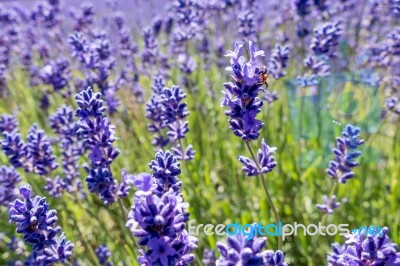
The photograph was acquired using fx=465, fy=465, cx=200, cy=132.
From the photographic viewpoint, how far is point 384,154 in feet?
13.6

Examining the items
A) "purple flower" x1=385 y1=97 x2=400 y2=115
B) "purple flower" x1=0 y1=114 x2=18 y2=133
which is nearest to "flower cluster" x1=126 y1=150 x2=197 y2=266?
"purple flower" x1=0 y1=114 x2=18 y2=133

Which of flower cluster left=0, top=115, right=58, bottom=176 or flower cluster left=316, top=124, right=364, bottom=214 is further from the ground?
flower cluster left=0, top=115, right=58, bottom=176

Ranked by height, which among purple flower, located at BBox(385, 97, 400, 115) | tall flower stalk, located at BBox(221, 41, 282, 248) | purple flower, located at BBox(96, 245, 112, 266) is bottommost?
purple flower, located at BBox(96, 245, 112, 266)

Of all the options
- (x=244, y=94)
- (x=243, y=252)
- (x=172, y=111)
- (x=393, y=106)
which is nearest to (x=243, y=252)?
(x=243, y=252)

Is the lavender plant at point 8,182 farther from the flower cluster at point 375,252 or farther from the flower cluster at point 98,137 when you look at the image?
the flower cluster at point 375,252

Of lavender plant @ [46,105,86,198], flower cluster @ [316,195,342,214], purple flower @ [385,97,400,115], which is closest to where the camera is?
flower cluster @ [316,195,342,214]

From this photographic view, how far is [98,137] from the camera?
7.00ft

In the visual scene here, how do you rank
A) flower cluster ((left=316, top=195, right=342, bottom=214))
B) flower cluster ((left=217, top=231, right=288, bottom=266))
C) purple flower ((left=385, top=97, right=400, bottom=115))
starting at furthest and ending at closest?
purple flower ((left=385, top=97, right=400, bottom=115)) < flower cluster ((left=316, top=195, right=342, bottom=214)) < flower cluster ((left=217, top=231, right=288, bottom=266))

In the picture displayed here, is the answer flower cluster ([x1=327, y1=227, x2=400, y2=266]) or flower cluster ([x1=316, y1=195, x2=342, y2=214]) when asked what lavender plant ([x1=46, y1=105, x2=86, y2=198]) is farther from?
flower cluster ([x1=327, y1=227, x2=400, y2=266])

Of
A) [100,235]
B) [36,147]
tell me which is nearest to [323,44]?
[36,147]

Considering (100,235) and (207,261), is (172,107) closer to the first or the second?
(207,261)

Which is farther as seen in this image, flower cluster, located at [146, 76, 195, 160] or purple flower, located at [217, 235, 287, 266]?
flower cluster, located at [146, 76, 195, 160]

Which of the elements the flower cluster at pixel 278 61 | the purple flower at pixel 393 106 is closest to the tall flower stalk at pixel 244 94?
the flower cluster at pixel 278 61

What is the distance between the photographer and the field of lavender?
1.78 m
